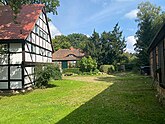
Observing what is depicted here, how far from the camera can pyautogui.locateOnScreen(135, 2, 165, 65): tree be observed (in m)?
39.6

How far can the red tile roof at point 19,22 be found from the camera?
54.1ft

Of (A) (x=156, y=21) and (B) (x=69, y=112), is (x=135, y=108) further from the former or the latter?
(A) (x=156, y=21)

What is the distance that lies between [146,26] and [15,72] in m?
30.8

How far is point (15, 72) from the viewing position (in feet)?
53.2

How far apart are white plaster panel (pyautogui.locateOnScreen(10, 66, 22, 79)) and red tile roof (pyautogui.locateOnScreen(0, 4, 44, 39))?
240cm

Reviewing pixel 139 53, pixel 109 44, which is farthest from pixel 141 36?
pixel 109 44

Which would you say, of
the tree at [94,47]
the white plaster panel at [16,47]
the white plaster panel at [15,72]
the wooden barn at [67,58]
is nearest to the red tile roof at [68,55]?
the wooden barn at [67,58]

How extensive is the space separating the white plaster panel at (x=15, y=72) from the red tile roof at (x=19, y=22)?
94.4 inches

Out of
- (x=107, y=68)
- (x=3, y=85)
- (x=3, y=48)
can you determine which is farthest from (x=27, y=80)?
(x=107, y=68)

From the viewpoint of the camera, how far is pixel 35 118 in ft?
25.0

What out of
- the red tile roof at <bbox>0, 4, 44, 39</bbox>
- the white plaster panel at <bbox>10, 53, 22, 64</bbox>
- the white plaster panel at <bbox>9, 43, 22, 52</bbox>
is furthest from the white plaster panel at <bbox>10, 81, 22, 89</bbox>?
the red tile roof at <bbox>0, 4, 44, 39</bbox>

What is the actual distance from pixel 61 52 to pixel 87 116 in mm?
45583

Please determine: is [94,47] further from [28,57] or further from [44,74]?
[28,57]

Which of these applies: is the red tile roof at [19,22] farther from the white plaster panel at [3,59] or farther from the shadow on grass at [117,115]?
the shadow on grass at [117,115]
